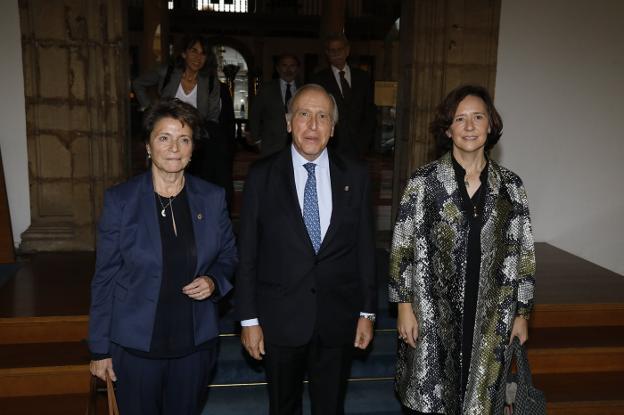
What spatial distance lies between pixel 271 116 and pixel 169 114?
3002 millimetres

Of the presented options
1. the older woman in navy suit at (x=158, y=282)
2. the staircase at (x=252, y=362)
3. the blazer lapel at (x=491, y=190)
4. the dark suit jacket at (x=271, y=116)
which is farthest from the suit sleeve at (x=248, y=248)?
the dark suit jacket at (x=271, y=116)

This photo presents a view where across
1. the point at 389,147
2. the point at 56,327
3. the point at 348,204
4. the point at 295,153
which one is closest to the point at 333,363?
the point at 348,204

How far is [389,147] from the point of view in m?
14.6

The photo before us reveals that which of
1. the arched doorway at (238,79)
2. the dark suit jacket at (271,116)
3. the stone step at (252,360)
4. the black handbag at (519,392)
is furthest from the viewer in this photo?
the arched doorway at (238,79)

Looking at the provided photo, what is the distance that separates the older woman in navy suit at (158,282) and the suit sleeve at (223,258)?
0.08 feet

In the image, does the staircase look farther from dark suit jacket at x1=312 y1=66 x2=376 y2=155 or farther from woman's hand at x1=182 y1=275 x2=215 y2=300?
woman's hand at x1=182 y1=275 x2=215 y2=300

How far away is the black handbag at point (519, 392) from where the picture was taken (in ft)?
7.15

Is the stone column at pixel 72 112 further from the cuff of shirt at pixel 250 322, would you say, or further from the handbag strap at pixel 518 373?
the handbag strap at pixel 518 373

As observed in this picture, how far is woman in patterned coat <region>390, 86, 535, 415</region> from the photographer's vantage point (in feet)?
8.20

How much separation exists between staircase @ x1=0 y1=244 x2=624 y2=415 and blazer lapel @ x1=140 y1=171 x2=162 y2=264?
5.22 feet

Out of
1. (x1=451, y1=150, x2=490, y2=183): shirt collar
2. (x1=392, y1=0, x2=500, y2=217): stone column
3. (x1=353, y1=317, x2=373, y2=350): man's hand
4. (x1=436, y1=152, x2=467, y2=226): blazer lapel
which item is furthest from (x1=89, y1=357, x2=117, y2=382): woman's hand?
(x1=392, y1=0, x2=500, y2=217): stone column

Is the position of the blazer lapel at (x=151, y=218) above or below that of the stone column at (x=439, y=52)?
below

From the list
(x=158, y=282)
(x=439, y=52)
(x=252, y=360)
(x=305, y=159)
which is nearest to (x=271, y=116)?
(x=439, y=52)

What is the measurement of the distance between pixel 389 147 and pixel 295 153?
40.4ft
